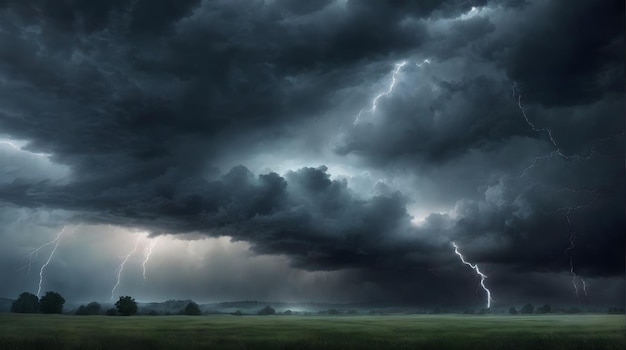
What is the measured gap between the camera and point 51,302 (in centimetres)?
7125

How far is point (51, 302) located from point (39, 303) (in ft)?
6.56

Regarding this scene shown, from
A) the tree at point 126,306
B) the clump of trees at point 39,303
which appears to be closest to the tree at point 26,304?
the clump of trees at point 39,303

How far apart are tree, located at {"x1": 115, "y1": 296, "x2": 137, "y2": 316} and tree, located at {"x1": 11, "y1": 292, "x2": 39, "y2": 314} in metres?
11.4

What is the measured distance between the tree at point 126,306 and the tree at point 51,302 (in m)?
8.10

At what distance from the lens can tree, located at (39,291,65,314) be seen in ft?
233

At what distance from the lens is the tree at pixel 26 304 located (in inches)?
2768

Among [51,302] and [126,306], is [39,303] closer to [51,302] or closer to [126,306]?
[51,302]

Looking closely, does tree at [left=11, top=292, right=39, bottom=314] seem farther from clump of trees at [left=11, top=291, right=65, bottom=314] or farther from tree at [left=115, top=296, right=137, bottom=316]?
tree at [left=115, top=296, right=137, bottom=316]

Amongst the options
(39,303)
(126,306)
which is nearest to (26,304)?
(39,303)

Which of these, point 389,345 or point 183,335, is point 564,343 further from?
point 183,335

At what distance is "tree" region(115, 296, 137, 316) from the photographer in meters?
71.7

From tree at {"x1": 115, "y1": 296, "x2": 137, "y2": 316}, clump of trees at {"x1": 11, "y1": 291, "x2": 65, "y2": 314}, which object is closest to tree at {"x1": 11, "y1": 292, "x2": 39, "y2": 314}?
clump of trees at {"x1": 11, "y1": 291, "x2": 65, "y2": 314}

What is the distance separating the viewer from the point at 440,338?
3834cm

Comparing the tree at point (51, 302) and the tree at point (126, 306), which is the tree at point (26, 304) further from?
the tree at point (126, 306)
